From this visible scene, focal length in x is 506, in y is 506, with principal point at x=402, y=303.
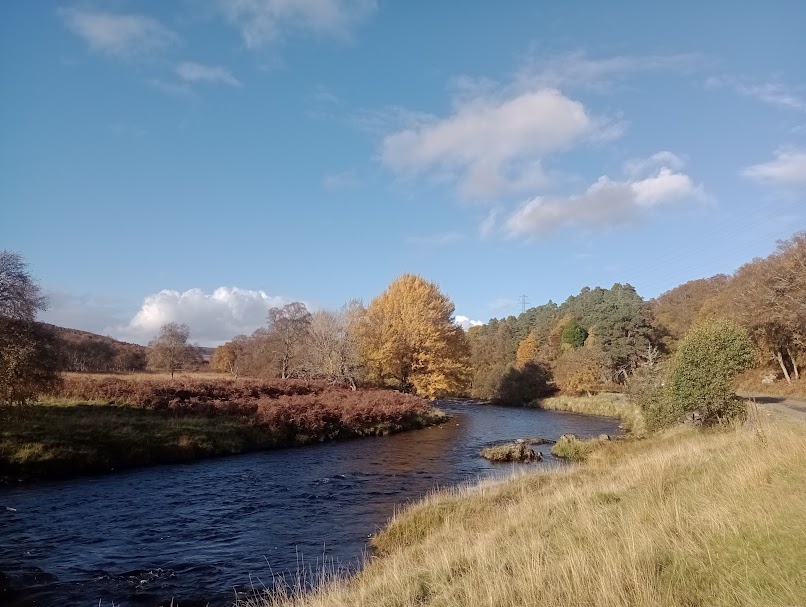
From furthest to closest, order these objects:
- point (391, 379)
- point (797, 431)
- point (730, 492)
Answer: point (391, 379) < point (797, 431) < point (730, 492)

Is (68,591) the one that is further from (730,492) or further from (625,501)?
(730,492)

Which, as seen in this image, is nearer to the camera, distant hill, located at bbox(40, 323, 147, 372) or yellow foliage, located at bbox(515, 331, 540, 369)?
distant hill, located at bbox(40, 323, 147, 372)

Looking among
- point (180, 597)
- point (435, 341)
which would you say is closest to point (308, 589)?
point (180, 597)

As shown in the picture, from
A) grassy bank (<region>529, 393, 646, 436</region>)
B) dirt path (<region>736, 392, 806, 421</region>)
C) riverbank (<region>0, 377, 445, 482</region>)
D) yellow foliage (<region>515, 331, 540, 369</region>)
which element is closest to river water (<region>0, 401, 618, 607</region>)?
riverbank (<region>0, 377, 445, 482</region>)

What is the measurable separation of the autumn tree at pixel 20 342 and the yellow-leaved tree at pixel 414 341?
1232 inches

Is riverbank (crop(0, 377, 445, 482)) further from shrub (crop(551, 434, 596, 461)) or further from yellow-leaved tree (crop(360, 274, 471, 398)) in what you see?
shrub (crop(551, 434, 596, 461))

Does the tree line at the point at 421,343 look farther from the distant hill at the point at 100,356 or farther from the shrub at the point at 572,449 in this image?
the shrub at the point at 572,449

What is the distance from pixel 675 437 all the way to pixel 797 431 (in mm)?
8370

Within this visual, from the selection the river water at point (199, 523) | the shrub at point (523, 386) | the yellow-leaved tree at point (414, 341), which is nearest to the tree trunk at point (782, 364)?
the yellow-leaved tree at point (414, 341)

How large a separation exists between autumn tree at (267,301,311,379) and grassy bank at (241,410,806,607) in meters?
55.3

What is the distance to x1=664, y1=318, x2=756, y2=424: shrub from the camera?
20.8m

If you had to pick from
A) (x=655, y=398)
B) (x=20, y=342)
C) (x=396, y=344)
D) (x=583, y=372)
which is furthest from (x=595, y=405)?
(x=20, y=342)

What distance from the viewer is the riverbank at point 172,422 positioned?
65.4ft

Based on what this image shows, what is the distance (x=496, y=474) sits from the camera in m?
21.3
